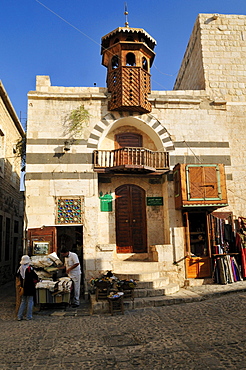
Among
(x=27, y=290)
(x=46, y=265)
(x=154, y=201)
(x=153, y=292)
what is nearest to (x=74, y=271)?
(x=46, y=265)

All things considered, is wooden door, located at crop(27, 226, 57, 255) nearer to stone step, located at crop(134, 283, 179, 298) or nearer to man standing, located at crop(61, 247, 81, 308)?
man standing, located at crop(61, 247, 81, 308)

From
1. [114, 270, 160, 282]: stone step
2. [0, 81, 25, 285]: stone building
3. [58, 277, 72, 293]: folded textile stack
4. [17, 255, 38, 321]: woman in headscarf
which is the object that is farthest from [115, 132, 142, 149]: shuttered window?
[17, 255, 38, 321]: woman in headscarf

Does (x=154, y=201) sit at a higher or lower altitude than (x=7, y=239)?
higher

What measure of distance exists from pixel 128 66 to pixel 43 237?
687cm

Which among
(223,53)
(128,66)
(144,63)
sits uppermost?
(223,53)

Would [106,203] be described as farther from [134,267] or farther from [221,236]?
[221,236]

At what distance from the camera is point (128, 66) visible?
432 inches

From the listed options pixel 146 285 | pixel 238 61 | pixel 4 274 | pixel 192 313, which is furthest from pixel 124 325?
pixel 238 61

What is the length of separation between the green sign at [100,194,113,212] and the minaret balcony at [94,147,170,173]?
1.20 m

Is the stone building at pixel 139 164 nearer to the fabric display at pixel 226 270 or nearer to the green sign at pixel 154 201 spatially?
the green sign at pixel 154 201

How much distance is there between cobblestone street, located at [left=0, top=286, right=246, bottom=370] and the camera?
4.19m

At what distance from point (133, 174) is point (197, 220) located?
9.64ft

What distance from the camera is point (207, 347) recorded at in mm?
4566

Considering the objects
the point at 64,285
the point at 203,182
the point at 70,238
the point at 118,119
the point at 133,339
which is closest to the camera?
the point at 133,339
